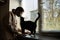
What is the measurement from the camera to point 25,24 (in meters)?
2.39

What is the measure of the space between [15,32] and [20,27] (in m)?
0.25

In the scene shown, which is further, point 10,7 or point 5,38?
point 10,7

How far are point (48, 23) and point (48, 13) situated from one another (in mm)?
187

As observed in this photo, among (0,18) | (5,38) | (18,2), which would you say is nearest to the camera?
(5,38)

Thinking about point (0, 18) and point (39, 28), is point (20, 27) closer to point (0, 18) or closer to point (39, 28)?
point (0, 18)

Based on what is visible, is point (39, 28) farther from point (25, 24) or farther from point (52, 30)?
point (25, 24)

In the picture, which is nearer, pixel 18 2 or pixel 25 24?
pixel 25 24

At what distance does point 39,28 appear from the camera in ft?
9.89

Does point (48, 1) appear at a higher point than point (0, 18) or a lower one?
higher

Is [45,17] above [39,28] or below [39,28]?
above

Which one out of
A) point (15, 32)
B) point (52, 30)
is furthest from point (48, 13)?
point (15, 32)

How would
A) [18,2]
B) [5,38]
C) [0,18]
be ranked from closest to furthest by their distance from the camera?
[5,38]
[0,18]
[18,2]

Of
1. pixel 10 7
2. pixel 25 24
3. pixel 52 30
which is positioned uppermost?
pixel 10 7

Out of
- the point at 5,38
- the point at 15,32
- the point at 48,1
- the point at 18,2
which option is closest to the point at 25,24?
→ the point at 15,32
